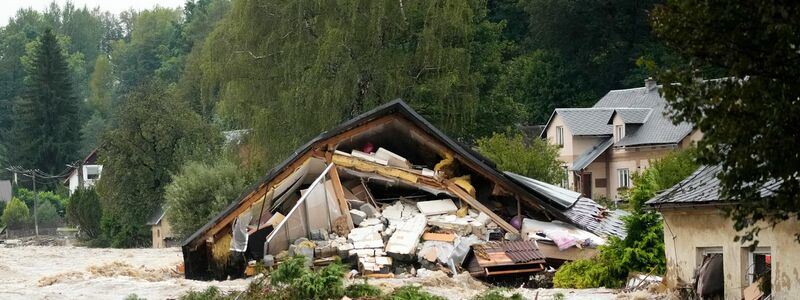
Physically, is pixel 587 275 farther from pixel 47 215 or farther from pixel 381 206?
pixel 47 215

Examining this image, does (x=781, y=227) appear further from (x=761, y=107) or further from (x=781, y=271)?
(x=761, y=107)

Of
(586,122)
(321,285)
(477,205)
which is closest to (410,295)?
(321,285)

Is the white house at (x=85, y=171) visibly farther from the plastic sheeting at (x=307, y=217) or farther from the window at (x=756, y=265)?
the window at (x=756, y=265)

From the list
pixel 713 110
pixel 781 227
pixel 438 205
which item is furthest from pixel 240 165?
pixel 713 110

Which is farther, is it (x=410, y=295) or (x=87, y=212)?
(x=87, y=212)

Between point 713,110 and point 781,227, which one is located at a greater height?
point 713,110

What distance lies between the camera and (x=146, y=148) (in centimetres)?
7256

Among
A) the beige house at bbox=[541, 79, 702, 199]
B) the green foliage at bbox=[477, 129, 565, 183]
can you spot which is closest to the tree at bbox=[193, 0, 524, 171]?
the green foliage at bbox=[477, 129, 565, 183]

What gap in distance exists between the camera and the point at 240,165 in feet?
186

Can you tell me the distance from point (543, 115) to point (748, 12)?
70599 mm

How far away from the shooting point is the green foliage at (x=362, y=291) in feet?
78.7

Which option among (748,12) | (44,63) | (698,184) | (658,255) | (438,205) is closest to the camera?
(748,12)

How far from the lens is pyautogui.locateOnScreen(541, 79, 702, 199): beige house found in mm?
64350

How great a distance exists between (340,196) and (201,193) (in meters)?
27.1
